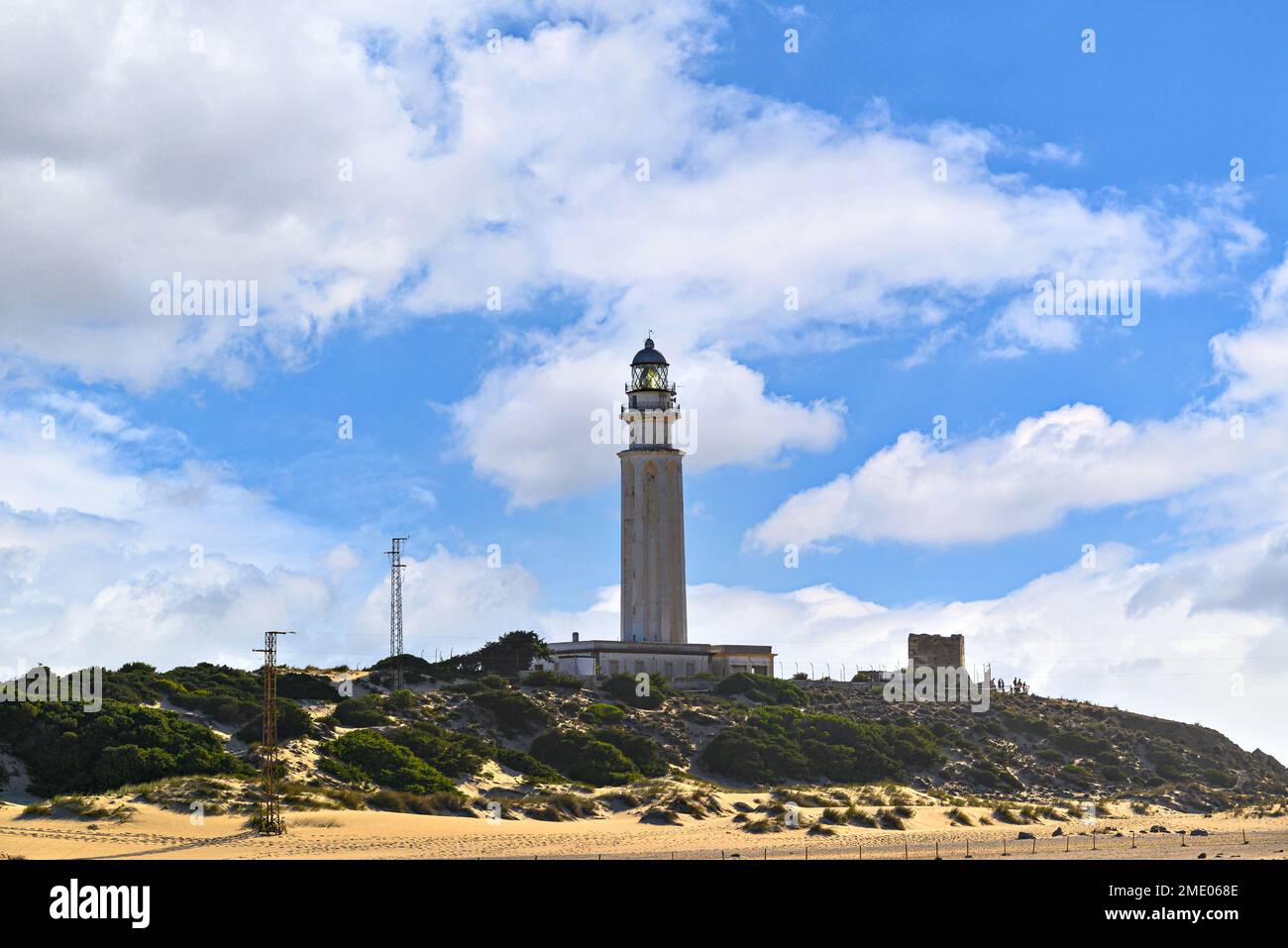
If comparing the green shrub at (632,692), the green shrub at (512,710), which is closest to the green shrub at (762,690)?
the green shrub at (632,692)

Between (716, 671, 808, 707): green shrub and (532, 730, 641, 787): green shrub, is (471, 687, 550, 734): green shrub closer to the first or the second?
(532, 730, 641, 787): green shrub

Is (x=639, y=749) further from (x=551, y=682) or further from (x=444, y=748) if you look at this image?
(x=551, y=682)

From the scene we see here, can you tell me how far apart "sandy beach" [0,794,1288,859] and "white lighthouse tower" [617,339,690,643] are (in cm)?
2900

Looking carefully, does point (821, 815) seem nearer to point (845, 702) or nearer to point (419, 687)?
point (419, 687)

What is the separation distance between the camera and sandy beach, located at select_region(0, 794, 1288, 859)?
39812 mm

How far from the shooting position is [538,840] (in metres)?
43.9

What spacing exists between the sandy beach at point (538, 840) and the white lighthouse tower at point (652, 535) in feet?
95.1

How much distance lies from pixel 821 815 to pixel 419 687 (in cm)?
2113

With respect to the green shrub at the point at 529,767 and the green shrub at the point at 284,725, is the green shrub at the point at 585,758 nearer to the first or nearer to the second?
the green shrub at the point at 529,767

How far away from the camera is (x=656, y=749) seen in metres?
60.3

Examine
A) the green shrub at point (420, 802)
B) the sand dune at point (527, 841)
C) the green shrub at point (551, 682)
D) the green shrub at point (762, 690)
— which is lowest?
the sand dune at point (527, 841)

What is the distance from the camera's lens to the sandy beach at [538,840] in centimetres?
3981
